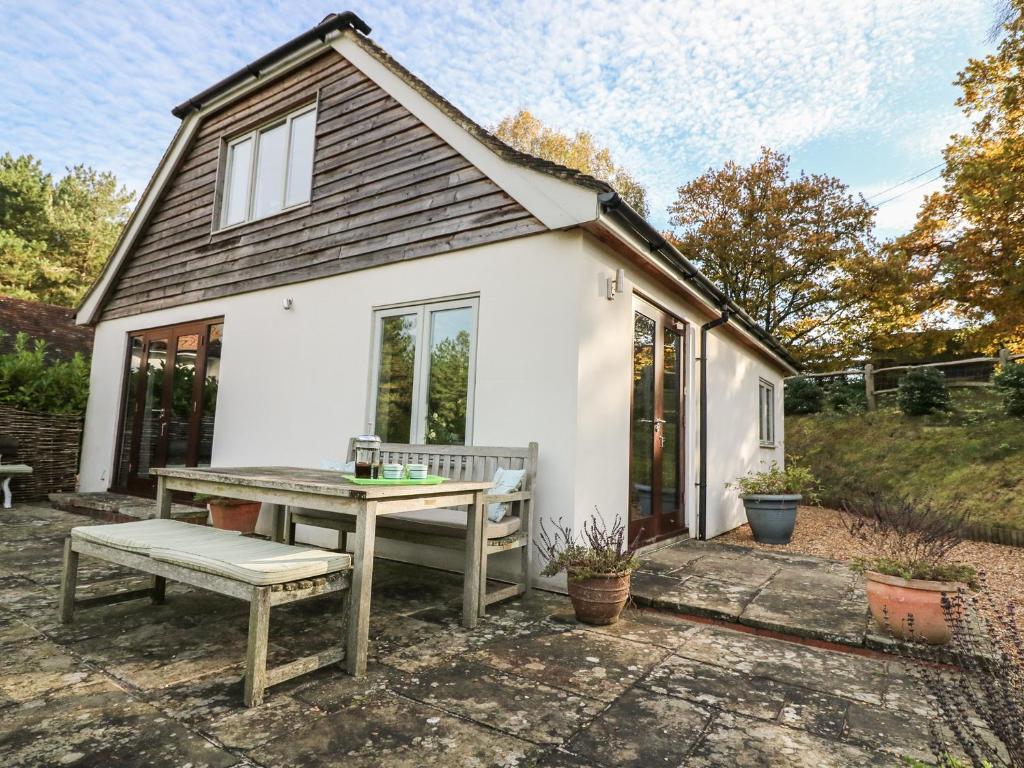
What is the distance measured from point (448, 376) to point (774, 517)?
12.8ft

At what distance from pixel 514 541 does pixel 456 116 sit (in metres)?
3.59

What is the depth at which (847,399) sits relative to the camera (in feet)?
42.4

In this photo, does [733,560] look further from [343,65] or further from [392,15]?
[392,15]

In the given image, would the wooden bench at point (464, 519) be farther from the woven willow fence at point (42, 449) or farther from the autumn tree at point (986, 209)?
the autumn tree at point (986, 209)

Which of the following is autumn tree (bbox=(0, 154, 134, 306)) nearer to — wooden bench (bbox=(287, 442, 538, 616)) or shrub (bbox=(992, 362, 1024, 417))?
wooden bench (bbox=(287, 442, 538, 616))

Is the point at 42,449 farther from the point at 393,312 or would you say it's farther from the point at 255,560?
the point at 255,560

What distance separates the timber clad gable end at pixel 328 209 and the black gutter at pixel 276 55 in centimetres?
21

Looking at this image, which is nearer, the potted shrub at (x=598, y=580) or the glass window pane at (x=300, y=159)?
the potted shrub at (x=598, y=580)

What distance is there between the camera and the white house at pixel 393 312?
4160mm

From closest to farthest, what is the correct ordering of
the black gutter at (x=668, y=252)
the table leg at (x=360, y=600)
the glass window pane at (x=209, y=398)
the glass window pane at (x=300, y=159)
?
the table leg at (x=360, y=600), the black gutter at (x=668, y=252), the glass window pane at (x=300, y=159), the glass window pane at (x=209, y=398)

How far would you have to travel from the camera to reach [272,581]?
7.07 feet

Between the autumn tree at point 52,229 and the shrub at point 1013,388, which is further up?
the autumn tree at point 52,229

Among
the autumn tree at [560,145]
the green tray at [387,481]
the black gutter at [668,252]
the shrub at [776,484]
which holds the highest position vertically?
the autumn tree at [560,145]

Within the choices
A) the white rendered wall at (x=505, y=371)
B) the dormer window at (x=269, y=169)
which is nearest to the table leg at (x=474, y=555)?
the white rendered wall at (x=505, y=371)
